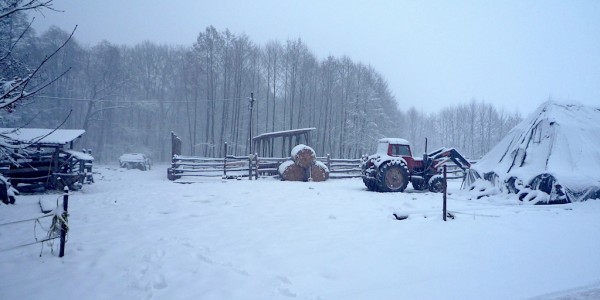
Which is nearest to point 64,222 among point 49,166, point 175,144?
point 49,166

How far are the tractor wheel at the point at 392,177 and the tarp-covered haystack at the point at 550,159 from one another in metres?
2.50

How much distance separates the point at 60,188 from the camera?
11.5 meters

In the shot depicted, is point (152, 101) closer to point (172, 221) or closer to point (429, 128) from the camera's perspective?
point (172, 221)

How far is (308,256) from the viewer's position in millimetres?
4191

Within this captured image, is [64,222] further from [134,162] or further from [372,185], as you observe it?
[134,162]

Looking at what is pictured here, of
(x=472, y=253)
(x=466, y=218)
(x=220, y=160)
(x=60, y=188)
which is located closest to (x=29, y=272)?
(x=472, y=253)

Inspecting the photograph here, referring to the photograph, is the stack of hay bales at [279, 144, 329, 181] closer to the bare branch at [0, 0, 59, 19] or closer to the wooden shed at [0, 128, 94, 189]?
the wooden shed at [0, 128, 94, 189]

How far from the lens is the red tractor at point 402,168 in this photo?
1201cm

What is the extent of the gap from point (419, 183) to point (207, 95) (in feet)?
78.3

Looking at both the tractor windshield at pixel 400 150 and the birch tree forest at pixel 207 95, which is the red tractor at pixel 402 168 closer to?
the tractor windshield at pixel 400 150

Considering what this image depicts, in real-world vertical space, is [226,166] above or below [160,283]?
above

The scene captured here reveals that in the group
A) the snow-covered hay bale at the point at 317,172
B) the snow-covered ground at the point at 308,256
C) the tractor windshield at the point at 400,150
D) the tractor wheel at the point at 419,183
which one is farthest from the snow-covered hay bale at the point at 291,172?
Answer: the snow-covered ground at the point at 308,256

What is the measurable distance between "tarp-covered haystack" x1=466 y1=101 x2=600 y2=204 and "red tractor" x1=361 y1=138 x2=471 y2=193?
1.31 metres

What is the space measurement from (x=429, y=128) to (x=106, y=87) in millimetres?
52235
